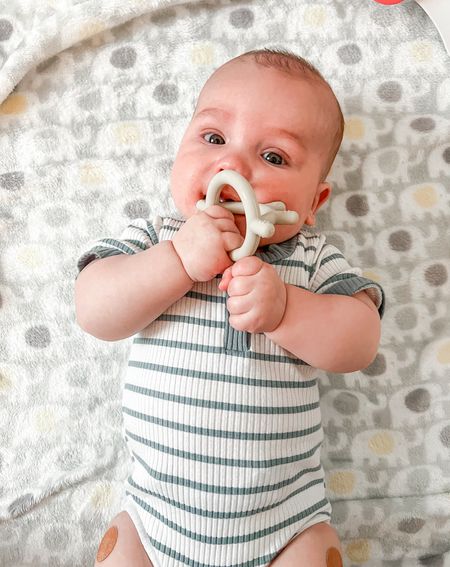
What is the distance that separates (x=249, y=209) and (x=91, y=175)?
56cm

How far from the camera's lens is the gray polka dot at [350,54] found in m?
1.43

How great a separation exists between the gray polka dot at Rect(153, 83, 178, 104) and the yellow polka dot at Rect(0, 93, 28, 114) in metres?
0.27

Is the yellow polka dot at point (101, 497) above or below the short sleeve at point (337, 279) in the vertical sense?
below

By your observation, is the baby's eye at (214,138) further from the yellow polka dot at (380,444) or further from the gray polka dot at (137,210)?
the yellow polka dot at (380,444)

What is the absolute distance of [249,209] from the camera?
935 mm

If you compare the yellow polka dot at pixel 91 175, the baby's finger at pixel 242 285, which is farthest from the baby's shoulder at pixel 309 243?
the yellow polka dot at pixel 91 175

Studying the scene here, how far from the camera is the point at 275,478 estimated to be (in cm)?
110

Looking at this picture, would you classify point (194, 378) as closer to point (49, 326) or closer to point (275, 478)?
point (275, 478)

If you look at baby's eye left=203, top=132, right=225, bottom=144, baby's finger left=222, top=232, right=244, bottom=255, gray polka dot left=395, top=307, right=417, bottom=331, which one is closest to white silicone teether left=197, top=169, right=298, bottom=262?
baby's finger left=222, top=232, right=244, bottom=255

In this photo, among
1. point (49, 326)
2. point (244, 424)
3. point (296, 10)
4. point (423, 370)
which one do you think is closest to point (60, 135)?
point (49, 326)

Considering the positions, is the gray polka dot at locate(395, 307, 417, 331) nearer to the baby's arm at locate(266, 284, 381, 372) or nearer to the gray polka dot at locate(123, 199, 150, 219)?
the baby's arm at locate(266, 284, 381, 372)

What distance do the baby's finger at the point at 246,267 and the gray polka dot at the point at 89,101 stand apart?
598mm

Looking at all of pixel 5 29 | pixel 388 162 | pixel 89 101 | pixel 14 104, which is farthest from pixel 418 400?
→ pixel 5 29

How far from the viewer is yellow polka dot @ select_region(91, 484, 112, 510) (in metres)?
1.31
